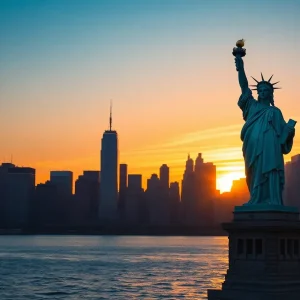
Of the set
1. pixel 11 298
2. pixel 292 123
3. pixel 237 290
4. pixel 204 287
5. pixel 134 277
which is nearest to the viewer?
pixel 237 290

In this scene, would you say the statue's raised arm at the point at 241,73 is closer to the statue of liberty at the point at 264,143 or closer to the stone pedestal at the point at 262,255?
the statue of liberty at the point at 264,143

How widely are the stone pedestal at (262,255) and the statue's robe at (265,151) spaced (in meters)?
0.89

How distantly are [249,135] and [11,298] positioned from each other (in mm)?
21927

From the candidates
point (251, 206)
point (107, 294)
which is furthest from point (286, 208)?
point (107, 294)

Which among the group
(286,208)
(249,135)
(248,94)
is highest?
(248,94)

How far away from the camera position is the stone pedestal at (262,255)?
26.2 meters

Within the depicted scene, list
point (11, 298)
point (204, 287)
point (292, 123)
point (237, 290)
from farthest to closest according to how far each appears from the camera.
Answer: point (204, 287) → point (11, 298) → point (292, 123) → point (237, 290)

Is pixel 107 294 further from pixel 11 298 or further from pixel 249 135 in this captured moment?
pixel 249 135

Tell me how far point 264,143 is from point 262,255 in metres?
4.49

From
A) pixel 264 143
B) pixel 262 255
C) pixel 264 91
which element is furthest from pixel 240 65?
pixel 262 255

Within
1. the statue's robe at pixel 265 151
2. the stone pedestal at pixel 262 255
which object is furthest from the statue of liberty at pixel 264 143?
the stone pedestal at pixel 262 255

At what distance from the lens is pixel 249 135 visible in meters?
28.7

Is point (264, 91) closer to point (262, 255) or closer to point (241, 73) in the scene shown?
point (241, 73)

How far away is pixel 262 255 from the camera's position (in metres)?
26.7
